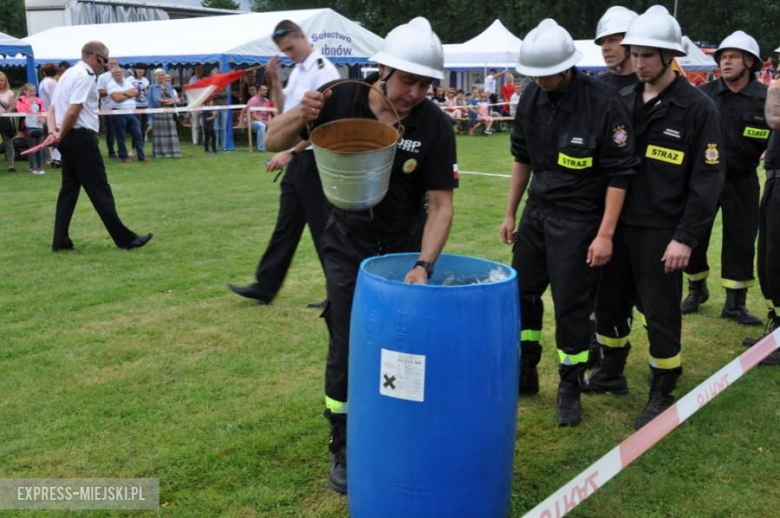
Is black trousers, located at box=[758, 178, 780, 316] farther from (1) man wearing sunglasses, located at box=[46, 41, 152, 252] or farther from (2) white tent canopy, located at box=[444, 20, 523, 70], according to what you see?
(2) white tent canopy, located at box=[444, 20, 523, 70]

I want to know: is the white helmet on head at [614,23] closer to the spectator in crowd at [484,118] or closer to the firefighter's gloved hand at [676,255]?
the firefighter's gloved hand at [676,255]

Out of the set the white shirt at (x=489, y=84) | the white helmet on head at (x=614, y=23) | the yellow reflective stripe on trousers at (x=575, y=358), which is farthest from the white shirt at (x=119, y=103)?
the yellow reflective stripe on trousers at (x=575, y=358)

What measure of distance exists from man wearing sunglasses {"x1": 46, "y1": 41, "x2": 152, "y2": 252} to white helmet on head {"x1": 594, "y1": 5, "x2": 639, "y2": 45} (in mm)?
5084

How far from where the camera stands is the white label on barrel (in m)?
2.74

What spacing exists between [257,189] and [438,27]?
145ft

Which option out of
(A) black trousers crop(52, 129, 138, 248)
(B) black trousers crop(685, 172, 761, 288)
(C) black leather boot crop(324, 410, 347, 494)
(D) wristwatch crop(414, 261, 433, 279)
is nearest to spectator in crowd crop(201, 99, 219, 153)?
(A) black trousers crop(52, 129, 138, 248)

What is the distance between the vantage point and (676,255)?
3930 millimetres

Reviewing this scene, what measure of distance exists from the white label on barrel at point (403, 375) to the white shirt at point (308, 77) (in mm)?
3532

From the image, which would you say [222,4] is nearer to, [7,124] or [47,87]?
[47,87]

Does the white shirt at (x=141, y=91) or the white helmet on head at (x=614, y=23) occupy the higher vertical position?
the white helmet on head at (x=614, y=23)

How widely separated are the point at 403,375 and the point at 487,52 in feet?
83.0

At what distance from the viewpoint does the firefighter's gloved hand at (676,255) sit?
12.9 ft

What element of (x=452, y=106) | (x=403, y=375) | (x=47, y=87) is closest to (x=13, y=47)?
(x=47, y=87)

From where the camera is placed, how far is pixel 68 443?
12.8 ft
